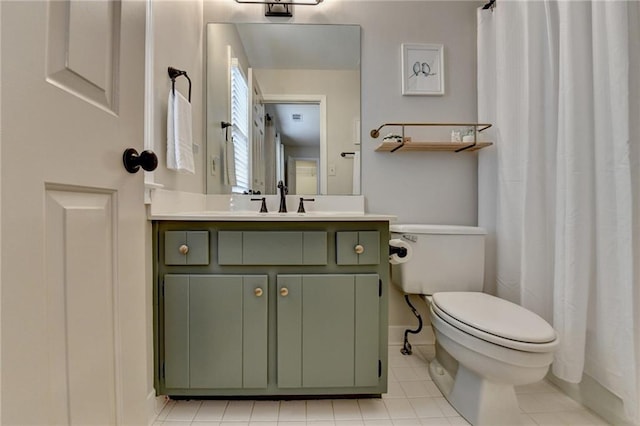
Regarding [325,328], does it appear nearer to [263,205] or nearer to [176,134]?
[263,205]

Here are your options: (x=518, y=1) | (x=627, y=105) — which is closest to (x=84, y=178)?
(x=627, y=105)

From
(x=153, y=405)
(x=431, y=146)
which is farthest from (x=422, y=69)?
(x=153, y=405)

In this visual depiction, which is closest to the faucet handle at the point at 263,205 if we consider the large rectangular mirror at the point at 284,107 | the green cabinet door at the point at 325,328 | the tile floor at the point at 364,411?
the large rectangular mirror at the point at 284,107

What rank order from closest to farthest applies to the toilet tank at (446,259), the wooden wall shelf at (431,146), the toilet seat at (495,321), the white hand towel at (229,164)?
the toilet seat at (495,321), the toilet tank at (446,259), the wooden wall shelf at (431,146), the white hand towel at (229,164)

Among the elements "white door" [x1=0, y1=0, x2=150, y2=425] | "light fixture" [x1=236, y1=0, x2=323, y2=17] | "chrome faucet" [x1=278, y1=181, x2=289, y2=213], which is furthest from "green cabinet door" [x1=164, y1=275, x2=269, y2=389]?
"light fixture" [x1=236, y1=0, x2=323, y2=17]

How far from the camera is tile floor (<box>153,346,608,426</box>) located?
48.2 inches

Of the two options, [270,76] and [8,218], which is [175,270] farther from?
[270,76]

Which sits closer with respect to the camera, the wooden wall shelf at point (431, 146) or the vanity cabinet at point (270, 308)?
the vanity cabinet at point (270, 308)

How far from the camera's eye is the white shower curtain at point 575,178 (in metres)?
1.07

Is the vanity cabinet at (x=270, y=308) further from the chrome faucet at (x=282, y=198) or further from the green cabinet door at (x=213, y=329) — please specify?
the chrome faucet at (x=282, y=198)

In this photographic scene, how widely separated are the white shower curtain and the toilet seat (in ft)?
0.72

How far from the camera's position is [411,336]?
1.88 metres

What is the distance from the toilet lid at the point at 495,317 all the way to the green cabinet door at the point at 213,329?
0.79 meters

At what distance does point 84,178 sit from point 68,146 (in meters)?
0.06
